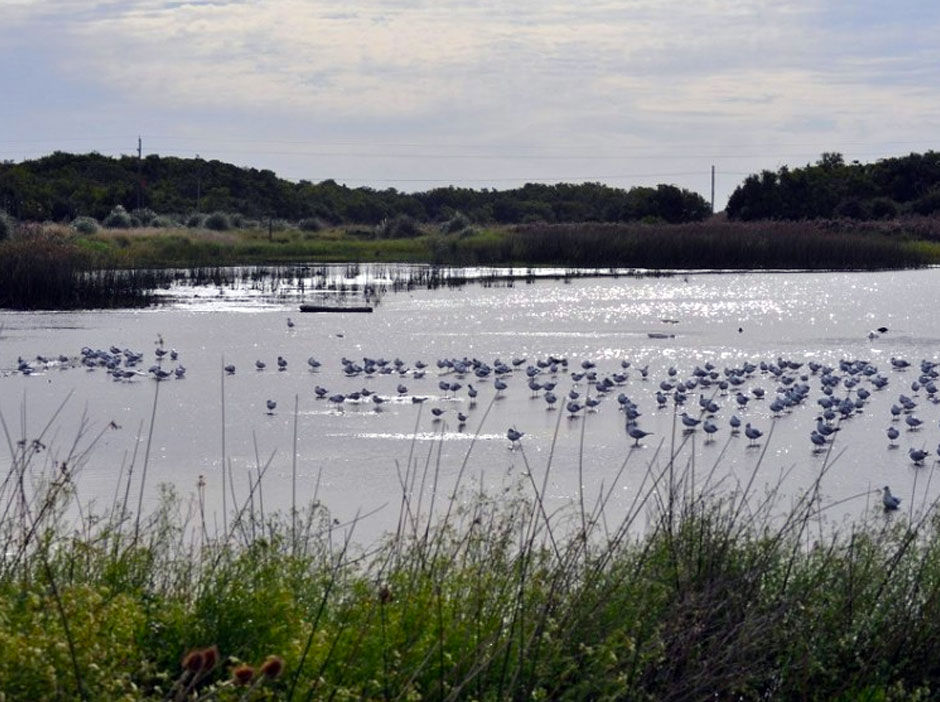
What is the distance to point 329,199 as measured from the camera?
6938 centimetres

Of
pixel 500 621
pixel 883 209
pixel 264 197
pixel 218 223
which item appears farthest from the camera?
pixel 264 197

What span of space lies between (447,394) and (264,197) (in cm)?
5538

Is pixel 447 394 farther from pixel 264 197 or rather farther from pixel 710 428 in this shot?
pixel 264 197

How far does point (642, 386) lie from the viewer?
1153cm

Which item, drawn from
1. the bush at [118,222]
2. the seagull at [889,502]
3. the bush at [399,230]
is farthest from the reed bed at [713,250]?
the seagull at [889,502]

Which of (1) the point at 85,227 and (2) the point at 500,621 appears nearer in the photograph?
(2) the point at 500,621

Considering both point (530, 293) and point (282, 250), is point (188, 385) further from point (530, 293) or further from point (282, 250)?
point (282, 250)

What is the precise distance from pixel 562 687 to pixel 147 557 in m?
1.41

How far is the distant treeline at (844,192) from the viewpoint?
48188mm

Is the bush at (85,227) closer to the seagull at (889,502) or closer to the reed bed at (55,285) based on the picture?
the reed bed at (55,285)

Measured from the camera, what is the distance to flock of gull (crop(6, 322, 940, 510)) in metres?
9.11

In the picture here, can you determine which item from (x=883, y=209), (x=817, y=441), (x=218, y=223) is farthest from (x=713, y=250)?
(x=817, y=441)

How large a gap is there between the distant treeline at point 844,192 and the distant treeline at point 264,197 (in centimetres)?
331

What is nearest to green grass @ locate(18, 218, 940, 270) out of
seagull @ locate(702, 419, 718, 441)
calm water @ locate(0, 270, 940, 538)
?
calm water @ locate(0, 270, 940, 538)
